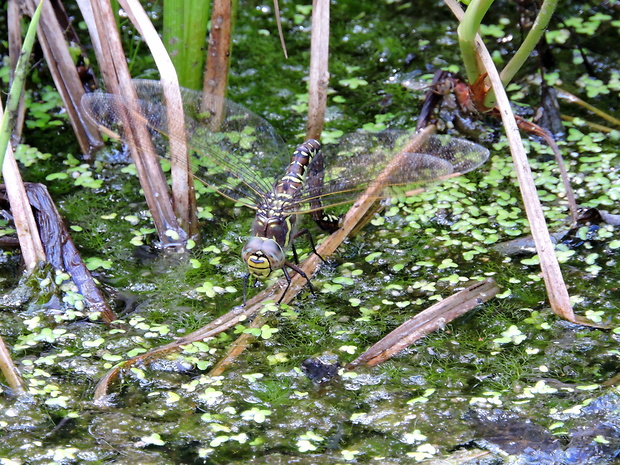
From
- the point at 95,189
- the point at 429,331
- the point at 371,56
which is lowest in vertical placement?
the point at 429,331

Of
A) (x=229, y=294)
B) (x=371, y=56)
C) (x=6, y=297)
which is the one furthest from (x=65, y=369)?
(x=371, y=56)

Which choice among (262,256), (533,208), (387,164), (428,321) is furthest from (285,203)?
(533,208)

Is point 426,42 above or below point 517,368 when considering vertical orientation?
above

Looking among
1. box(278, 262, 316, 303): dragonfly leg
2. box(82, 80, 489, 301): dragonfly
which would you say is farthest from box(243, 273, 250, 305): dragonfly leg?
box(278, 262, 316, 303): dragonfly leg

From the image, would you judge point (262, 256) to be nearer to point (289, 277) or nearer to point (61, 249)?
point (289, 277)

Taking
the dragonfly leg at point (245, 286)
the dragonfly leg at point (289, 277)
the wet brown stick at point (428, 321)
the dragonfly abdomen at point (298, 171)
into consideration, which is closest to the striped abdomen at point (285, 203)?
the dragonfly abdomen at point (298, 171)

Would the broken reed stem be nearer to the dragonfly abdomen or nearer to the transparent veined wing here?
the dragonfly abdomen

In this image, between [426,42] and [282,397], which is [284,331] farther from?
[426,42]
